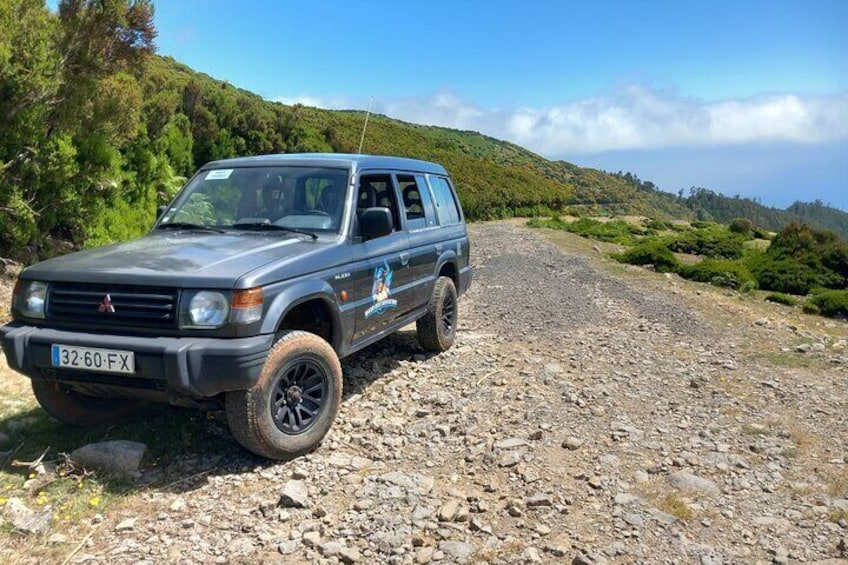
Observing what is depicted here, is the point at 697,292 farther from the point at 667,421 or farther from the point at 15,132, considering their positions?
the point at 15,132

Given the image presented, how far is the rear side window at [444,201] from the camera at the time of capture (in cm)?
696

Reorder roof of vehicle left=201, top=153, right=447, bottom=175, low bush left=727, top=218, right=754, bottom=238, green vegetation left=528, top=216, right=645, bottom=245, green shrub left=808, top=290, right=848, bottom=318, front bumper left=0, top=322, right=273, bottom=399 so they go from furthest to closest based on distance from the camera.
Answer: low bush left=727, top=218, right=754, bottom=238 < green vegetation left=528, top=216, right=645, bottom=245 < green shrub left=808, top=290, right=848, bottom=318 < roof of vehicle left=201, top=153, right=447, bottom=175 < front bumper left=0, top=322, right=273, bottom=399

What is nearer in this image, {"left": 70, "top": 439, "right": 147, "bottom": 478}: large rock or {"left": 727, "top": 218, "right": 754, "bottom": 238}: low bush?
{"left": 70, "top": 439, "right": 147, "bottom": 478}: large rock

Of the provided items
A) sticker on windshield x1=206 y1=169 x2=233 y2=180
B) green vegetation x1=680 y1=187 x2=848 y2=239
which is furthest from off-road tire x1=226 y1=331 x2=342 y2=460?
green vegetation x1=680 y1=187 x2=848 y2=239

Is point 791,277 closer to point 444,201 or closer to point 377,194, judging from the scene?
point 444,201

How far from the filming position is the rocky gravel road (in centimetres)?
331

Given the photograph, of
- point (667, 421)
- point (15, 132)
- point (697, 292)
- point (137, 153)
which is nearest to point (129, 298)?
point (667, 421)

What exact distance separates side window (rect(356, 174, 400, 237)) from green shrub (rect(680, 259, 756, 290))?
11.4 meters

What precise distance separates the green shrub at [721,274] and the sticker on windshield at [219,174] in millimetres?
12631

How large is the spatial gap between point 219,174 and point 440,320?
2667 millimetres

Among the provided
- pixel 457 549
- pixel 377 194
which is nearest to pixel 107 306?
pixel 457 549

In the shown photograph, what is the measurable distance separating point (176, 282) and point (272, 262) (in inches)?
23.3

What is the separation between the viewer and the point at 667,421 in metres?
5.19

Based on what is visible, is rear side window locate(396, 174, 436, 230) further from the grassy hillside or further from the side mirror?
the grassy hillside
